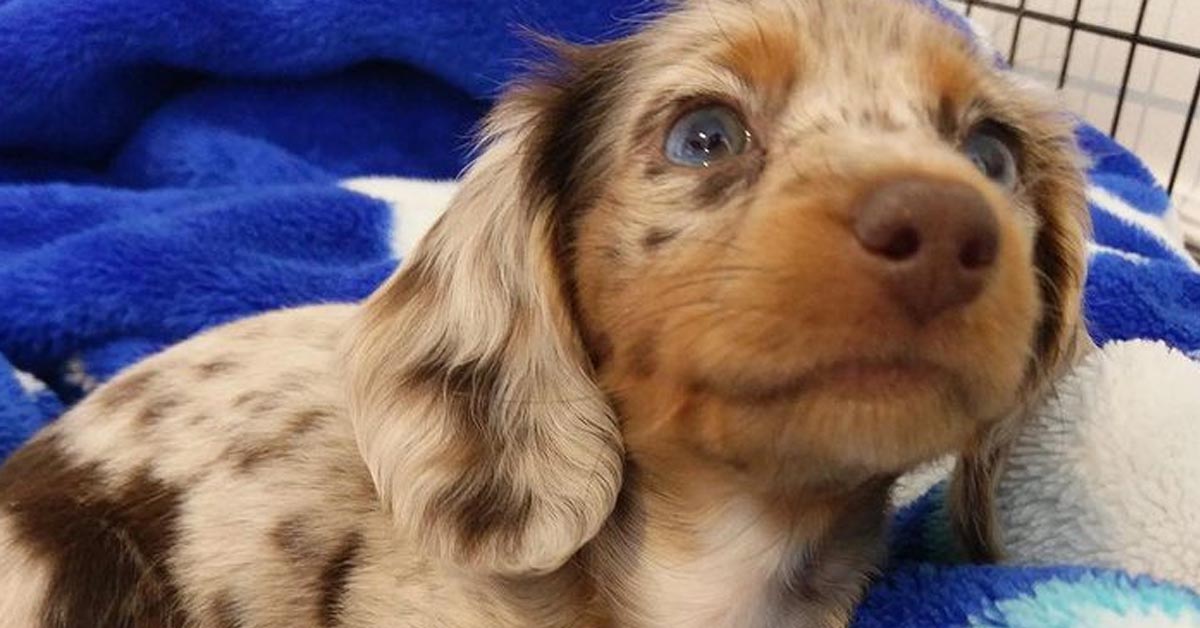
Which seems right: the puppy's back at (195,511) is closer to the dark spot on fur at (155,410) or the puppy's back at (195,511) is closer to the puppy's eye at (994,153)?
the dark spot on fur at (155,410)

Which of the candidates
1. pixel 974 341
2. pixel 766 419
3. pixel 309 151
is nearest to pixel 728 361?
pixel 766 419

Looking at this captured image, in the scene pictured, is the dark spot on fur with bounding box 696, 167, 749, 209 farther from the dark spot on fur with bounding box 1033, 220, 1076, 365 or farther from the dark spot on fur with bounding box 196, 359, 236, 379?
the dark spot on fur with bounding box 196, 359, 236, 379

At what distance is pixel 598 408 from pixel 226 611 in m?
0.48

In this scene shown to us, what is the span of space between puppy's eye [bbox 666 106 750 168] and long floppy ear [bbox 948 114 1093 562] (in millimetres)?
374

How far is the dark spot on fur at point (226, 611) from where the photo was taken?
1523mm

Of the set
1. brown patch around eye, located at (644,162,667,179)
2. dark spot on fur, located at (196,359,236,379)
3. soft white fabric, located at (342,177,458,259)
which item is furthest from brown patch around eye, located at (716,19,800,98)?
soft white fabric, located at (342,177,458,259)

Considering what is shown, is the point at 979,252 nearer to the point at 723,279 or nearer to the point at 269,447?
the point at 723,279

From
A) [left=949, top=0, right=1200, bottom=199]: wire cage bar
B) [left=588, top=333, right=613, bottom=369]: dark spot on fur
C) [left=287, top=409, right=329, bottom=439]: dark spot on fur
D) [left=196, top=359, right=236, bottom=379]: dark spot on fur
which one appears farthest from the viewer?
[left=949, top=0, right=1200, bottom=199]: wire cage bar

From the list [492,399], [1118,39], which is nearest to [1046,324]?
[492,399]

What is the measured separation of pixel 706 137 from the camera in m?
1.43

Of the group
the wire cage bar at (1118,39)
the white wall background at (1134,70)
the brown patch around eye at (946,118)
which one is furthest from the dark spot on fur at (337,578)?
the white wall background at (1134,70)

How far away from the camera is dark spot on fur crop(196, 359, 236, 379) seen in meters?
1.74

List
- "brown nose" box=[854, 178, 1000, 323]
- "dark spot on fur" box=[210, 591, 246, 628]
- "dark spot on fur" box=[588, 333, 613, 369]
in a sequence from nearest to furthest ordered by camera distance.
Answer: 1. "brown nose" box=[854, 178, 1000, 323]
2. "dark spot on fur" box=[588, 333, 613, 369]
3. "dark spot on fur" box=[210, 591, 246, 628]

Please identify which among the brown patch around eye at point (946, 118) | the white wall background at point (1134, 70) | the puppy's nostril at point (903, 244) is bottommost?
the white wall background at point (1134, 70)
